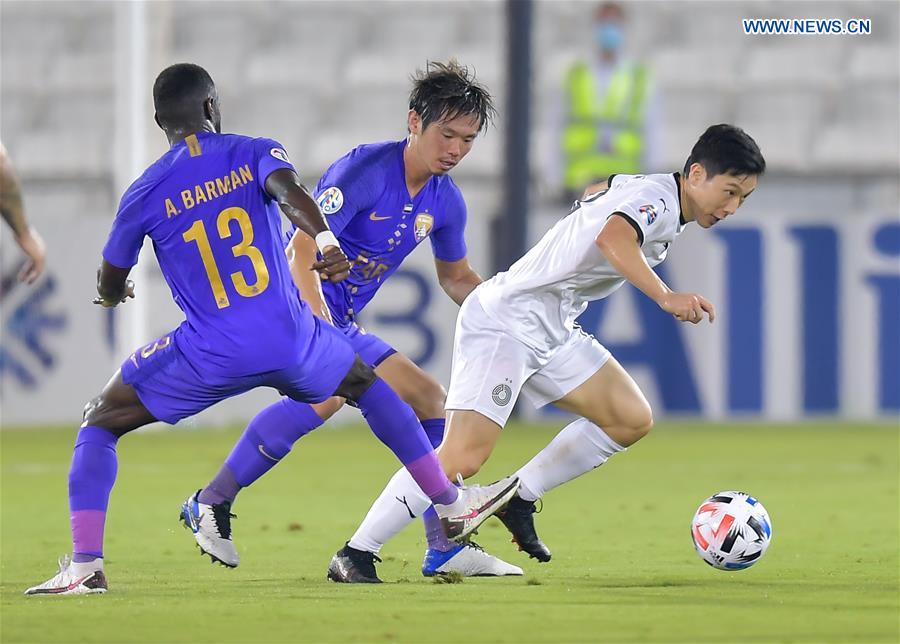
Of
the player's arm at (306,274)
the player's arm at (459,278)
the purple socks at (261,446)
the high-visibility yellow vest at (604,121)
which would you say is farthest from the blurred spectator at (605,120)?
the player's arm at (306,274)

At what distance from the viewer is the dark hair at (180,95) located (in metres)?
5.30

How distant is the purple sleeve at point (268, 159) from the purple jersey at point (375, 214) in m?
0.60

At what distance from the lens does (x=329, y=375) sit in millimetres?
5297

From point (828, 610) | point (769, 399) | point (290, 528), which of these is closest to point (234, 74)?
point (769, 399)

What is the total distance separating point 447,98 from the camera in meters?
5.77

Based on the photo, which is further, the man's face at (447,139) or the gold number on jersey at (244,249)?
the man's face at (447,139)

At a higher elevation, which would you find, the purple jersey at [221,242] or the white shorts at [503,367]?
the purple jersey at [221,242]

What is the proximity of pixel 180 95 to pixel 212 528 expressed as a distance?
1511 mm

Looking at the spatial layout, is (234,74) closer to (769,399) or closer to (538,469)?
(769,399)

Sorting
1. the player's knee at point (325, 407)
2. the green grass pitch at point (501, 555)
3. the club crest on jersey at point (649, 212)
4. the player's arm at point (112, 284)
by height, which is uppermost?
the club crest on jersey at point (649, 212)

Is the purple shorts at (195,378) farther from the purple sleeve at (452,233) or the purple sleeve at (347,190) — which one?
the purple sleeve at (452,233)

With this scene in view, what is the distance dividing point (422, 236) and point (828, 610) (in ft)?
6.89

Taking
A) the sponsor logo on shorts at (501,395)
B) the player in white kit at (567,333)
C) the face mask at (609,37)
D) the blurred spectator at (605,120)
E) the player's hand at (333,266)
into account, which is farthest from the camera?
the face mask at (609,37)

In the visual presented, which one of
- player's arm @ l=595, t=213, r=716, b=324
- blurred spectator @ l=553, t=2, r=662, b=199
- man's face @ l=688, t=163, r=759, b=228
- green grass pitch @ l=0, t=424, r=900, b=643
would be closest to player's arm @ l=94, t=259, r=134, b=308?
green grass pitch @ l=0, t=424, r=900, b=643
